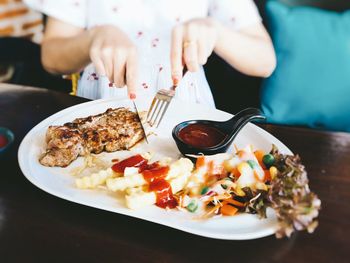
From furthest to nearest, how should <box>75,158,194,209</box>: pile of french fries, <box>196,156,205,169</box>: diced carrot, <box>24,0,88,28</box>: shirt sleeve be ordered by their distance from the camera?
<box>24,0,88,28</box>: shirt sleeve
<box>196,156,205,169</box>: diced carrot
<box>75,158,194,209</box>: pile of french fries

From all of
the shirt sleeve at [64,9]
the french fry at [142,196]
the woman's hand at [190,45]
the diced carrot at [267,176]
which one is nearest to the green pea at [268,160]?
the diced carrot at [267,176]

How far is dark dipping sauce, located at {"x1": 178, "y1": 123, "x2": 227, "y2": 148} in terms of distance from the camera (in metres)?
1.24

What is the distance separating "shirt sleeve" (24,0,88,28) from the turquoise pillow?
865 millimetres

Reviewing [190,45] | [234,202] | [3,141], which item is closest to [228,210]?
[234,202]

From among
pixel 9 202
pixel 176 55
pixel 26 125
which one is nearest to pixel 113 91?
pixel 26 125

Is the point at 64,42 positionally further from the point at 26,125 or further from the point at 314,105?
the point at 314,105

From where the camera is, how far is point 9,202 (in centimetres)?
99

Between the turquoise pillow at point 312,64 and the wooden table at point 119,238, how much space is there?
2.57 ft

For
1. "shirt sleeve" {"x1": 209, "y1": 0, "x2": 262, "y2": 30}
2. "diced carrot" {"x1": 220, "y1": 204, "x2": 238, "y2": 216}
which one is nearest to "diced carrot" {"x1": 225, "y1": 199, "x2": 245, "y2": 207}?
"diced carrot" {"x1": 220, "y1": 204, "x2": 238, "y2": 216}

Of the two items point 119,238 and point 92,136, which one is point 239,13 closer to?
point 92,136

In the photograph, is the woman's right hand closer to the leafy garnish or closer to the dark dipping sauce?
the dark dipping sauce

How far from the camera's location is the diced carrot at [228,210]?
3.20 ft

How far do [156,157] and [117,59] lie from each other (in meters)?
0.33

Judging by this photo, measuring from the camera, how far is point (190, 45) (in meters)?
1.18
